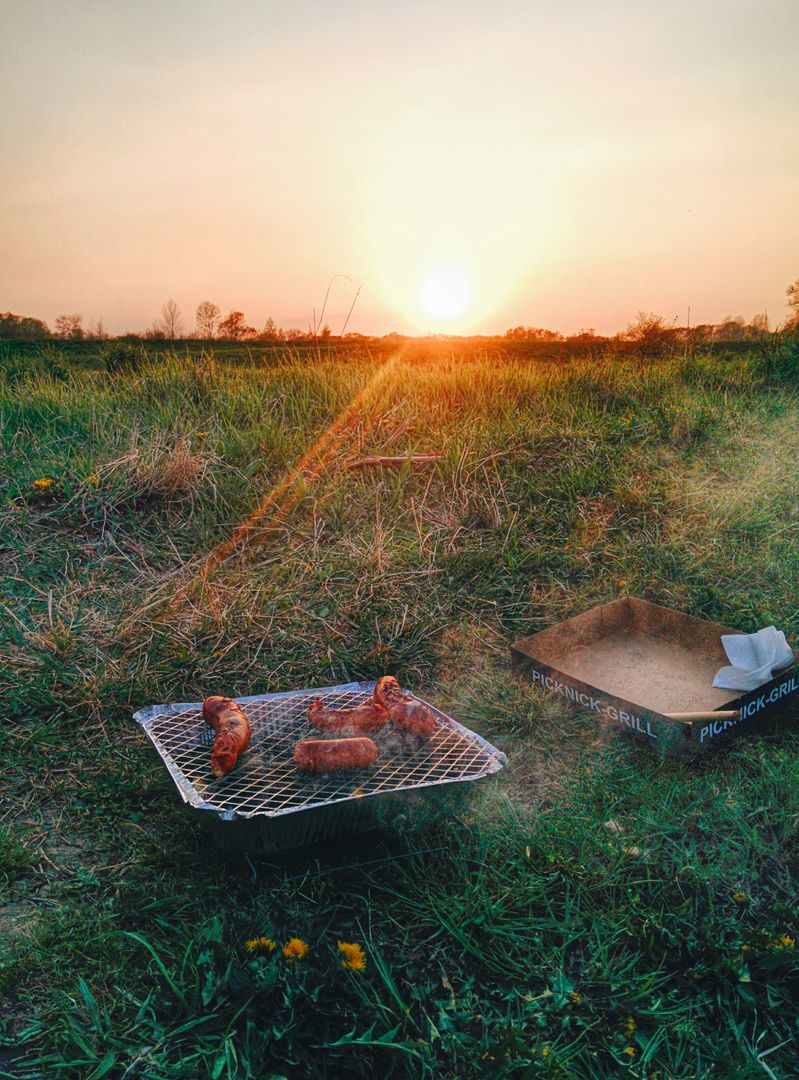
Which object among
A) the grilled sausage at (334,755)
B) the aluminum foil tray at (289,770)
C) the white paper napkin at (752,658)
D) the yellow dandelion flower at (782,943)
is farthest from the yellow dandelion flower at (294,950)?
the white paper napkin at (752,658)

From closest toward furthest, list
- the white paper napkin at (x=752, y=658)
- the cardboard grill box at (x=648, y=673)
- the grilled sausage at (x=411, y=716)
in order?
the grilled sausage at (x=411, y=716) → the cardboard grill box at (x=648, y=673) → the white paper napkin at (x=752, y=658)

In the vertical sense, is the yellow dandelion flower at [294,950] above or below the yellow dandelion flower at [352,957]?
above

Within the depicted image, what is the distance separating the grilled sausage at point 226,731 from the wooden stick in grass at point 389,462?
2539mm

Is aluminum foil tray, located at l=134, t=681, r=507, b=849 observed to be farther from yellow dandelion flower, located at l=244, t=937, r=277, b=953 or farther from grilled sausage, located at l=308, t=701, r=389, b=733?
yellow dandelion flower, located at l=244, t=937, r=277, b=953

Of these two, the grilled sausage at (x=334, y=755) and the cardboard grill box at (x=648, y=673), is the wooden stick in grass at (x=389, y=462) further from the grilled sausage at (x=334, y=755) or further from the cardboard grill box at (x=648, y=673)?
→ the grilled sausage at (x=334, y=755)

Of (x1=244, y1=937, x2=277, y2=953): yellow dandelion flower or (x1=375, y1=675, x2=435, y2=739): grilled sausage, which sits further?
(x1=375, y1=675, x2=435, y2=739): grilled sausage

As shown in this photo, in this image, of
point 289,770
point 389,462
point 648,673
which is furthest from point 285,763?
point 389,462

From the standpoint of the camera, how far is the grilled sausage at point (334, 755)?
7.18ft

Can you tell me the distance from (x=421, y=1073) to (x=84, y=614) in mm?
2667

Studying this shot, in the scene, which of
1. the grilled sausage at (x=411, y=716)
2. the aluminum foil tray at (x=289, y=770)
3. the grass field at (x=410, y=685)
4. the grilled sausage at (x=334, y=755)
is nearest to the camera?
the grass field at (x=410, y=685)

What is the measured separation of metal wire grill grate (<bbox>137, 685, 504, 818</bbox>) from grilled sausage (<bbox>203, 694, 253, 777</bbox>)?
0.06 meters

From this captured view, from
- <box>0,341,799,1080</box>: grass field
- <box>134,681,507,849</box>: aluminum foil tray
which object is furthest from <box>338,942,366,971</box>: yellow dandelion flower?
<box>134,681,507,849</box>: aluminum foil tray

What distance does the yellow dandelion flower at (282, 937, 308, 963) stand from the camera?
175cm

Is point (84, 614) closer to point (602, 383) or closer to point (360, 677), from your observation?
point (360, 677)
